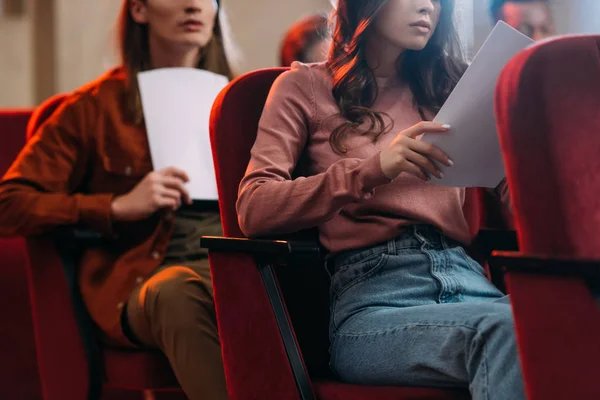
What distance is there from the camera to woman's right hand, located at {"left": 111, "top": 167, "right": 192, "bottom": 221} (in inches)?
75.4

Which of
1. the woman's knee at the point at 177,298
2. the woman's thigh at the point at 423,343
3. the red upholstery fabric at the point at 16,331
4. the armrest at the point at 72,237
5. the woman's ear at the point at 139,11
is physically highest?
the woman's ear at the point at 139,11

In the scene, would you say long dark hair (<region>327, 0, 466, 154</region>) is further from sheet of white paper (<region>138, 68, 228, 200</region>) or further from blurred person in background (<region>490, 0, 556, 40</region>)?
blurred person in background (<region>490, 0, 556, 40</region>)

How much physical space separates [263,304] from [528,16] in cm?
159

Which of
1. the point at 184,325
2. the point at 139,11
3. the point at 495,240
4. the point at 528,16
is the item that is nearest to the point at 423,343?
the point at 495,240

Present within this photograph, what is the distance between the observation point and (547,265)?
105 centimetres

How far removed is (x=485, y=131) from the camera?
A: 1294 millimetres

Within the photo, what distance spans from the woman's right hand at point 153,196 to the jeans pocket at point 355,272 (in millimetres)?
573

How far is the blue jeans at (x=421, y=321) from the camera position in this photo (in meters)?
1.15

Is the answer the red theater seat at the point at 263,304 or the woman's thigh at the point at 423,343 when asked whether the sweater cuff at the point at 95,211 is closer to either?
the red theater seat at the point at 263,304

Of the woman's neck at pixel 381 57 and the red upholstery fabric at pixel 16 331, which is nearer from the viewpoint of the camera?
the woman's neck at pixel 381 57

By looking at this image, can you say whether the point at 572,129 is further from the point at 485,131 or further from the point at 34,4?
the point at 34,4

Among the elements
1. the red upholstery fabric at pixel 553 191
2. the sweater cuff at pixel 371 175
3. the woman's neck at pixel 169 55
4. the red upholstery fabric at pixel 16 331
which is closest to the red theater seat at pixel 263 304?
the sweater cuff at pixel 371 175

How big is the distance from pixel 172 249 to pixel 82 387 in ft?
1.13

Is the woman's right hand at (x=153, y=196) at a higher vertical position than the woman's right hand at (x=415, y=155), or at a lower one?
lower
